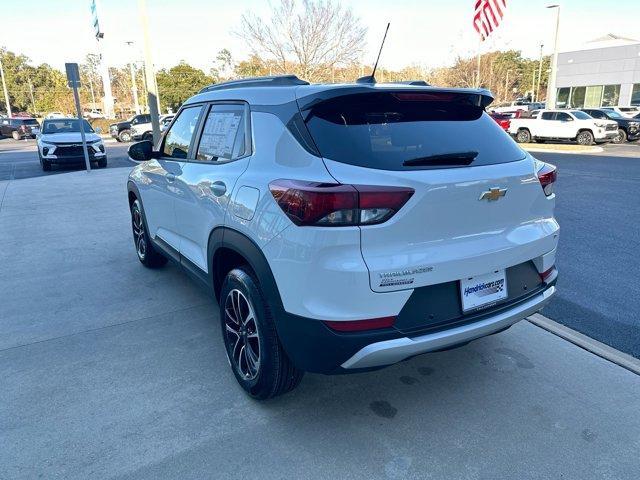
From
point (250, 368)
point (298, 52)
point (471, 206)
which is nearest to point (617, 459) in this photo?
point (471, 206)

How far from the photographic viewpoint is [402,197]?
2.18 meters

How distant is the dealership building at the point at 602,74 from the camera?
1448 inches

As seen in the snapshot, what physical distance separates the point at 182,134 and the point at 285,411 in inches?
95.1

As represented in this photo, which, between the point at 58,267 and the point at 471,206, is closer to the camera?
the point at 471,206

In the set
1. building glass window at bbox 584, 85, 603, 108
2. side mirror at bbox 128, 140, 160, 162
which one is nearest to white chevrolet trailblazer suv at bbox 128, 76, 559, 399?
side mirror at bbox 128, 140, 160, 162

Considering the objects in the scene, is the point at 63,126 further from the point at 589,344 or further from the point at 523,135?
the point at 523,135

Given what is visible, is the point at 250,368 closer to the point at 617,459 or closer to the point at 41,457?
the point at 41,457

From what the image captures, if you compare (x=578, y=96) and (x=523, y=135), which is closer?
(x=523, y=135)

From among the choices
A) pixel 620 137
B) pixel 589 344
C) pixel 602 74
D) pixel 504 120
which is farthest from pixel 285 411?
pixel 602 74

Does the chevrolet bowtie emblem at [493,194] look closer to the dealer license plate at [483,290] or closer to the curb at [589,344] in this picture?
the dealer license plate at [483,290]

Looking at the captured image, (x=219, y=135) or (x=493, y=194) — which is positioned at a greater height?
(x=219, y=135)

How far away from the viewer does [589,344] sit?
11.2 feet

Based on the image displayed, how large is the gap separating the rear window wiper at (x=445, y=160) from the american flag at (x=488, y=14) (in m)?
20.1

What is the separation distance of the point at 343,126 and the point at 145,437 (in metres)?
1.95
